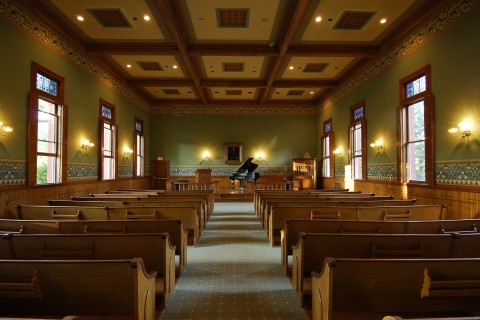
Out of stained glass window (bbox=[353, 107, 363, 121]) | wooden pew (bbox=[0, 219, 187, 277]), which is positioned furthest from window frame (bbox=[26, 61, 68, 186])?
stained glass window (bbox=[353, 107, 363, 121])

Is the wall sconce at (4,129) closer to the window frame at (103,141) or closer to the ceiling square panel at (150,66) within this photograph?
the window frame at (103,141)

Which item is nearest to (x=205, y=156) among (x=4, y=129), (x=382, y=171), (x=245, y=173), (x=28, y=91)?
(x=245, y=173)

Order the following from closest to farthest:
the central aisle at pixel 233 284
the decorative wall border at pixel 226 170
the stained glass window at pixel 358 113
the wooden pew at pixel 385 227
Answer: the central aisle at pixel 233 284 → the wooden pew at pixel 385 227 → the stained glass window at pixel 358 113 → the decorative wall border at pixel 226 170

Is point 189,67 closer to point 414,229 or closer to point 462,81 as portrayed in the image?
point 462,81

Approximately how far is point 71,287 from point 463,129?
6.86 meters

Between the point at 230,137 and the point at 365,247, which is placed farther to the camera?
the point at 230,137

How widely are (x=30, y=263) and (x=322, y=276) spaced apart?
6.17 feet

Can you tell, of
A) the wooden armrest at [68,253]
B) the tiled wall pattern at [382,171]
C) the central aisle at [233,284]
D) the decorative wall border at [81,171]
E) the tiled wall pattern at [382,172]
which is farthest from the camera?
the tiled wall pattern at [382,171]

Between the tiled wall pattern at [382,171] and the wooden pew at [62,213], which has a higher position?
the tiled wall pattern at [382,171]

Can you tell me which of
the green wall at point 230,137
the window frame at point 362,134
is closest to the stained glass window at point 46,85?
the green wall at point 230,137

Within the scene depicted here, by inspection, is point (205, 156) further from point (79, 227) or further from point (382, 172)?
point (79, 227)

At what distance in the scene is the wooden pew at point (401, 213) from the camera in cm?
440

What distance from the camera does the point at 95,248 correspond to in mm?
2654

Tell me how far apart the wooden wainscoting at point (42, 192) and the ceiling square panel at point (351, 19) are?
760 centimetres
